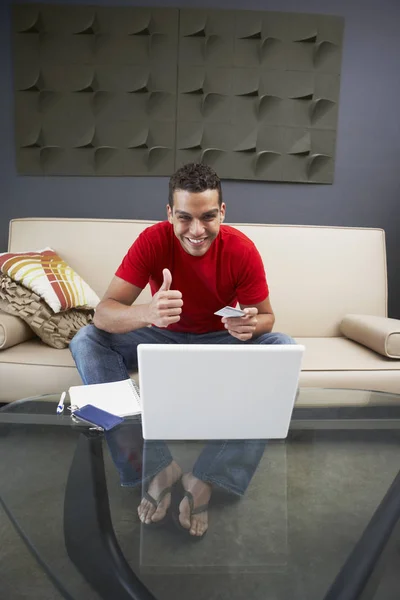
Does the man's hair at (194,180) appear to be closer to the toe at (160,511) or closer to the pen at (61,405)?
the pen at (61,405)

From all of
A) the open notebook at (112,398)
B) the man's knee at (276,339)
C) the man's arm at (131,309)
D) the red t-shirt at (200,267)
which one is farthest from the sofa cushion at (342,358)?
the open notebook at (112,398)

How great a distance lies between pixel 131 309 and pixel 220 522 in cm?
100

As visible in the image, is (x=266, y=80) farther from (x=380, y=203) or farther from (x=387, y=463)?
(x=387, y=463)

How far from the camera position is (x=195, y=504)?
34.0 inches

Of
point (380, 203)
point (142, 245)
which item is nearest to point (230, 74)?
point (380, 203)

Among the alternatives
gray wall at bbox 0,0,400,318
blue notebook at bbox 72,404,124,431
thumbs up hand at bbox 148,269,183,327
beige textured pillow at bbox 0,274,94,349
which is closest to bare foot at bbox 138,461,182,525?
blue notebook at bbox 72,404,124,431

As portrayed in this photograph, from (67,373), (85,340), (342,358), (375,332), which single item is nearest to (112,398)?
(85,340)

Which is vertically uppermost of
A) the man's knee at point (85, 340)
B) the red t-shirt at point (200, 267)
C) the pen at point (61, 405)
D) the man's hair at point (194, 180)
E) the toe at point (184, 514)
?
the man's hair at point (194, 180)

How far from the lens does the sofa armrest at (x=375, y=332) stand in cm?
207

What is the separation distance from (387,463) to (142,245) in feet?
3.73

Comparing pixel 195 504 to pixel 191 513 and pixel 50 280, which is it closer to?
pixel 191 513

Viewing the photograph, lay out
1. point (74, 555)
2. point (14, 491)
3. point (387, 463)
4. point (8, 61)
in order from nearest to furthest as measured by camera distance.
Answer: point (74, 555)
point (14, 491)
point (387, 463)
point (8, 61)

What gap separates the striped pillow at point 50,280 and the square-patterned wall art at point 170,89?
34.2 inches

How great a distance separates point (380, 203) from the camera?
3.07 metres
